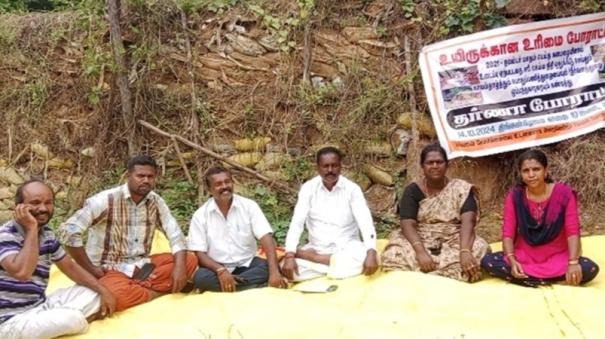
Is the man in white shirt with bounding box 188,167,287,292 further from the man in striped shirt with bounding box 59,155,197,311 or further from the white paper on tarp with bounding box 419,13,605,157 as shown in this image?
the white paper on tarp with bounding box 419,13,605,157

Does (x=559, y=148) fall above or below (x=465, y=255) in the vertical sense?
above

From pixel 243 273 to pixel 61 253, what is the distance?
1187 millimetres

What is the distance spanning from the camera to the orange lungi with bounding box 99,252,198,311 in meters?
3.95

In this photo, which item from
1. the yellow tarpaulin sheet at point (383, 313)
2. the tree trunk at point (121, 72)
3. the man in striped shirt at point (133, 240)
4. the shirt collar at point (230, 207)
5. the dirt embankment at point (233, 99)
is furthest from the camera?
the tree trunk at point (121, 72)

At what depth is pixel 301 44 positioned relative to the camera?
6.49 metres

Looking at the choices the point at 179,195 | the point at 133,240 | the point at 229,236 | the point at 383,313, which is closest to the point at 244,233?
the point at 229,236

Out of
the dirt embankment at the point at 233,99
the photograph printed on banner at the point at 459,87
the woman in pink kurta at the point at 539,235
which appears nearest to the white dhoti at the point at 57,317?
the woman in pink kurta at the point at 539,235

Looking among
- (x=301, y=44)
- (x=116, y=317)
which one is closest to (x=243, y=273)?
(x=116, y=317)

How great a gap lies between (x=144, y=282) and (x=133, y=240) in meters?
0.29

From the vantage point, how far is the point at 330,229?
182 inches

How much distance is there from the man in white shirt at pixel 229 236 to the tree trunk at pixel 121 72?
259cm

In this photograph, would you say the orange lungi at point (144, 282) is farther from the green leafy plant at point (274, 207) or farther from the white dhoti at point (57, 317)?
the green leafy plant at point (274, 207)

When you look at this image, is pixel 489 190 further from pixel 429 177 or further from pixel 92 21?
pixel 92 21

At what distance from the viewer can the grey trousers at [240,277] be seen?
13.8 ft
